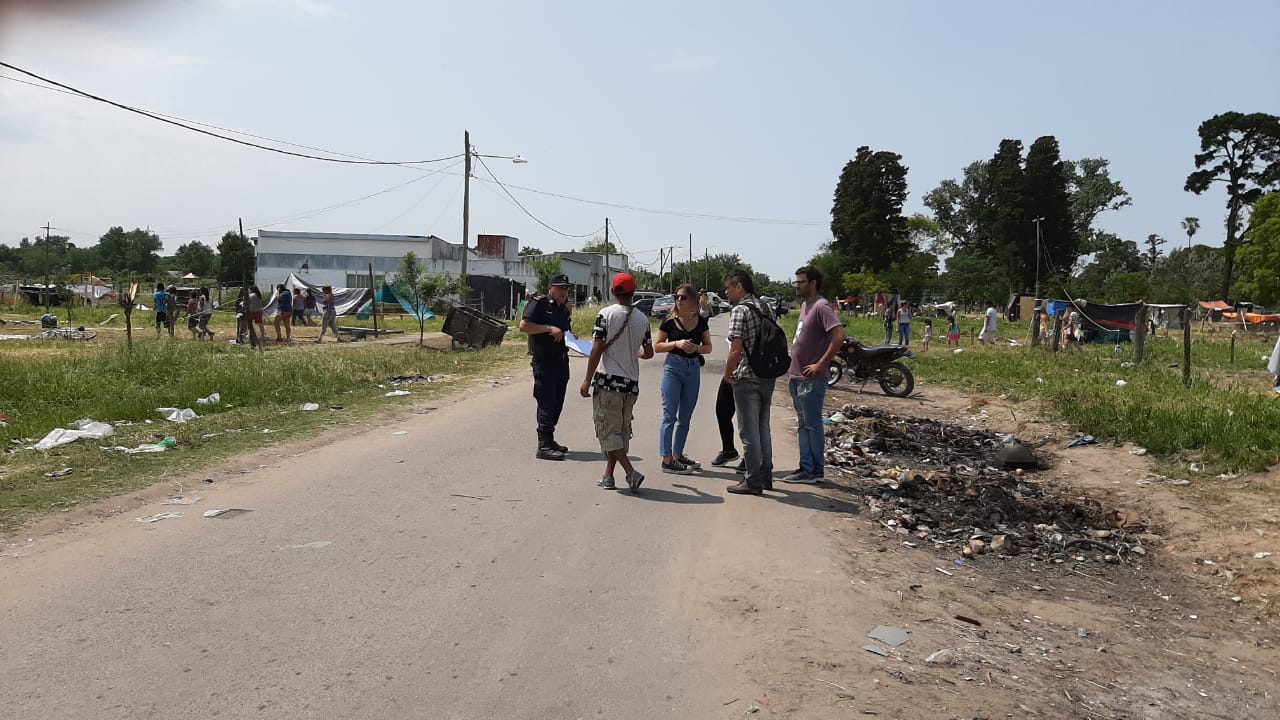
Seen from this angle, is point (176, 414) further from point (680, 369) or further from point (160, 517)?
point (680, 369)

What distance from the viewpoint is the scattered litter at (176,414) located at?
9906 mm

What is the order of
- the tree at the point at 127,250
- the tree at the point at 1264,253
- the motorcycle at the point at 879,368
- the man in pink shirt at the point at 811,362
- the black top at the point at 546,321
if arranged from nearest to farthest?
the man in pink shirt at the point at 811,362, the black top at the point at 546,321, the motorcycle at the point at 879,368, the tree at the point at 1264,253, the tree at the point at 127,250

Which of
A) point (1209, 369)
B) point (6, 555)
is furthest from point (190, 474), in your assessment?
point (1209, 369)

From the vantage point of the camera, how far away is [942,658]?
3.89 meters

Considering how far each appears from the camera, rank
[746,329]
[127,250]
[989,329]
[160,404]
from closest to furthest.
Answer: [746,329]
[160,404]
[989,329]
[127,250]

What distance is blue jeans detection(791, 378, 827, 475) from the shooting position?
7312 mm

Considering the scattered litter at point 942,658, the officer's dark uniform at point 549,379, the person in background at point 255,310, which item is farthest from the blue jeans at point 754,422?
the person in background at point 255,310

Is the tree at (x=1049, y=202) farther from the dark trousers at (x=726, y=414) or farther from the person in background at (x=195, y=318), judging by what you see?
the dark trousers at (x=726, y=414)

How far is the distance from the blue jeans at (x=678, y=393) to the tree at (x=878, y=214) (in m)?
64.9

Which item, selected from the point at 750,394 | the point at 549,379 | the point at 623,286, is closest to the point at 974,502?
the point at 750,394

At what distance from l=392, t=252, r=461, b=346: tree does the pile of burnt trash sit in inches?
624

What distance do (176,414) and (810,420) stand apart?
23.4ft

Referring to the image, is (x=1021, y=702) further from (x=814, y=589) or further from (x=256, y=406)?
(x=256, y=406)

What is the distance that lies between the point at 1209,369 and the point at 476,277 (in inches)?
1206
